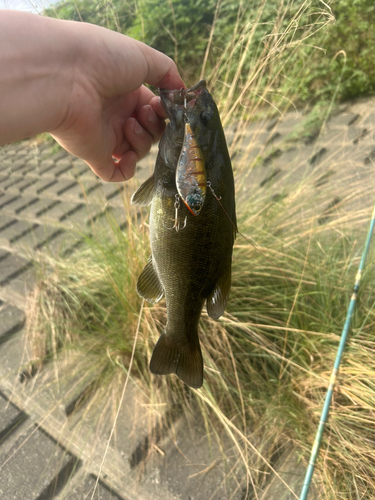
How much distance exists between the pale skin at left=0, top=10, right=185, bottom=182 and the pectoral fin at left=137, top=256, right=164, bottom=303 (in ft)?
1.71

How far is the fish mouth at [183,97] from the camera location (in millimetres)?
1015

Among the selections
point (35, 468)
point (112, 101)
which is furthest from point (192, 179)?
point (35, 468)

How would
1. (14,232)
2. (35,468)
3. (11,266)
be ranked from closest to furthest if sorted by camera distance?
(35,468)
(11,266)
(14,232)

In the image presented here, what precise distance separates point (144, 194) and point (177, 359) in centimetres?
50

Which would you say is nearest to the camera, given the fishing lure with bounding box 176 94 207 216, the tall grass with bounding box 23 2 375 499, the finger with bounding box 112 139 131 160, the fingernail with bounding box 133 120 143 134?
the fishing lure with bounding box 176 94 207 216

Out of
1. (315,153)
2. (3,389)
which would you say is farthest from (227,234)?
(315,153)

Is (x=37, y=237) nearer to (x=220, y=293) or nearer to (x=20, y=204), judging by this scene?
(x=20, y=204)

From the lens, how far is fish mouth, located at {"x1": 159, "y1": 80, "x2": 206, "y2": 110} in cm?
101

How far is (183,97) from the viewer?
1035 millimetres

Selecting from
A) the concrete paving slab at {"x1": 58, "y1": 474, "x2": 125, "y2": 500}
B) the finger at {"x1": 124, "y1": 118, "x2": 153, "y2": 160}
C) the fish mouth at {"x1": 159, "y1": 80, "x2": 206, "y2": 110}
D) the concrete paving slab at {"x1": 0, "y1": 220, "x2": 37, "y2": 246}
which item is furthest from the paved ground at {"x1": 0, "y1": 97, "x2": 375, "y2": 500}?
the fish mouth at {"x1": 159, "y1": 80, "x2": 206, "y2": 110}

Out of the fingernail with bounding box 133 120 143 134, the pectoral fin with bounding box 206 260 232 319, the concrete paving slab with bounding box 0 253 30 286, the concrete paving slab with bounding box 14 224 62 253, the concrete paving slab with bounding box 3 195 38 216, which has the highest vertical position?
the fingernail with bounding box 133 120 143 134

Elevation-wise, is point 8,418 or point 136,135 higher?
point 136,135

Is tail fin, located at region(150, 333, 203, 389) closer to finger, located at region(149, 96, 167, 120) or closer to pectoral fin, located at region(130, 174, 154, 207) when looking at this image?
pectoral fin, located at region(130, 174, 154, 207)

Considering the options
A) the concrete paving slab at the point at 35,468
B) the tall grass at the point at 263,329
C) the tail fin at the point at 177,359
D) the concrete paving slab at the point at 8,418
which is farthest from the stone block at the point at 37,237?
the tail fin at the point at 177,359
